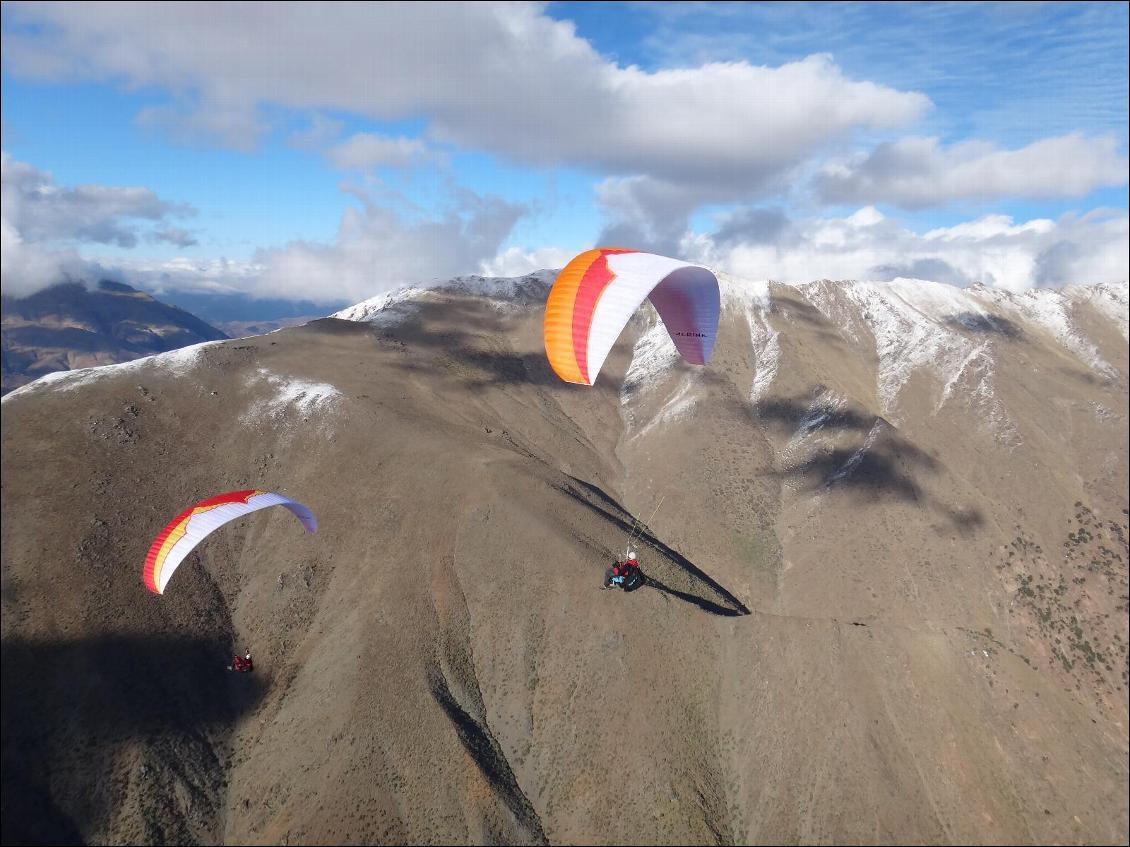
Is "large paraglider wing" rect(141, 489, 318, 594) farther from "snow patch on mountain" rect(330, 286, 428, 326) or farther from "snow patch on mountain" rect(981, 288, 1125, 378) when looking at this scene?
"snow patch on mountain" rect(981, 288, 1125, 378)

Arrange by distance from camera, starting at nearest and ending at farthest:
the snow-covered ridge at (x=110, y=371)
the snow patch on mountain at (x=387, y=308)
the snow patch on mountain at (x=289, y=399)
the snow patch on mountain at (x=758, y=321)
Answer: the snow-covered ridge at (x=110, y=371) → the snow patch on mountain at (x=289, y=399) → the snow patch on mountain at (x=387, y=308) → the snow patch on mountain at (x=758, y=321)

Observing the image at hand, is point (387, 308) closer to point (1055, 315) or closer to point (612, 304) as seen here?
point (612, 304)

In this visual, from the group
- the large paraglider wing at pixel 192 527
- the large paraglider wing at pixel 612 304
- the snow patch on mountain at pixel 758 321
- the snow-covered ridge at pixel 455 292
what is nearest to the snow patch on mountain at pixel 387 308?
the snow-covered ridge at pixel 455 292

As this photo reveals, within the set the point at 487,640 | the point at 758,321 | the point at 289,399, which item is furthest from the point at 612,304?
the point at 758,321

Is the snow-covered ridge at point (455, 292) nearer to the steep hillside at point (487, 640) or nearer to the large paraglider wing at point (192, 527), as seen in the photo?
the steep hillside at point (487, 640)

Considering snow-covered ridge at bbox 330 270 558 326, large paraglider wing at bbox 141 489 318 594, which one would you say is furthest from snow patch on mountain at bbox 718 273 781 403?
large paraglider wing at bbox 141 489 318 594

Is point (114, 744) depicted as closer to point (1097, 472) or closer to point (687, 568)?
point (687, 568)
